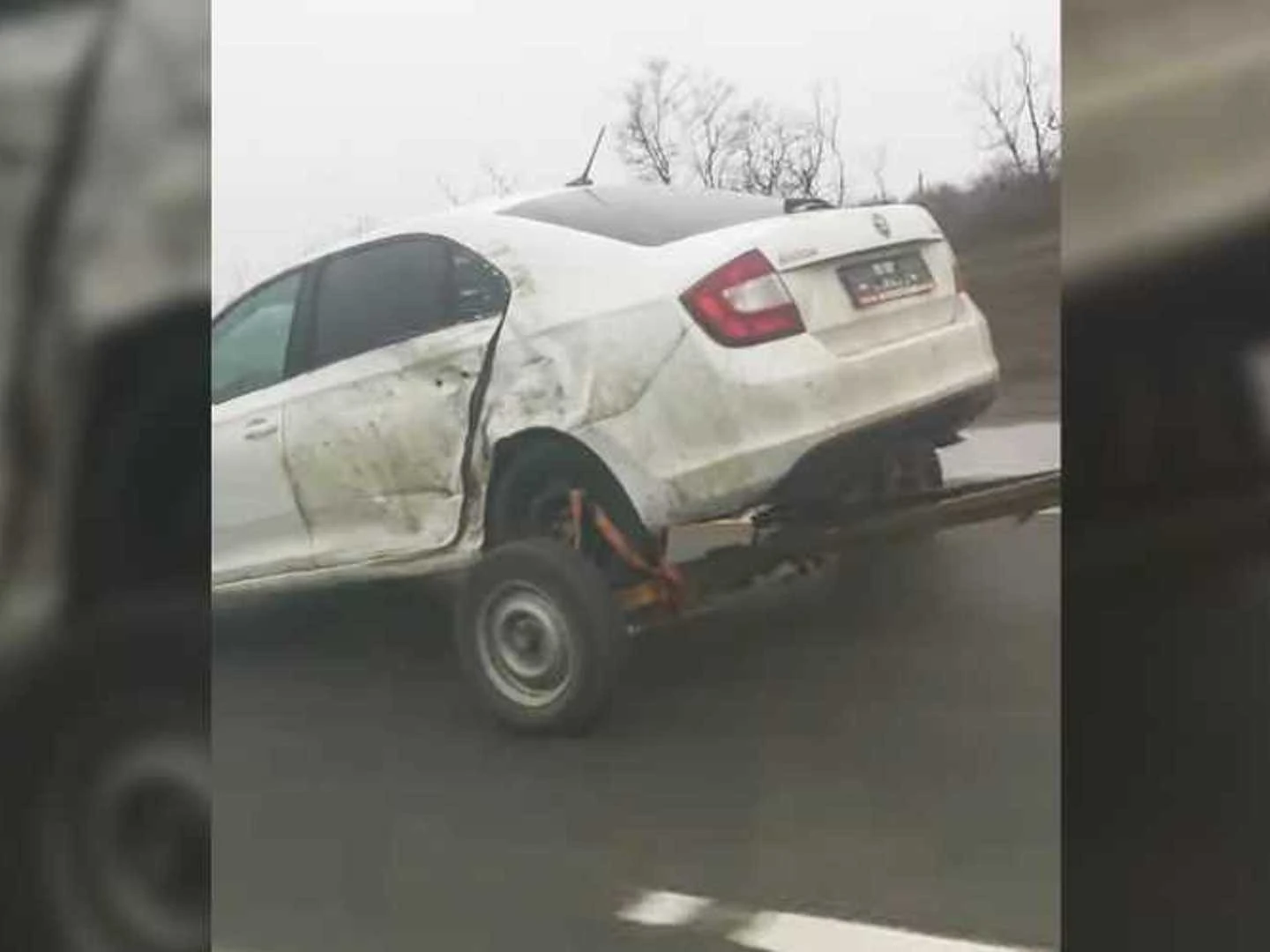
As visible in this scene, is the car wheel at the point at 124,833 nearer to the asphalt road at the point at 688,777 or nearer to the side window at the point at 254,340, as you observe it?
the asphalt road at the point at 688,777

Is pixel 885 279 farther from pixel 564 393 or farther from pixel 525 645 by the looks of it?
pixel 525 645

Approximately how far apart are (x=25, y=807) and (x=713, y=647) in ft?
5.85

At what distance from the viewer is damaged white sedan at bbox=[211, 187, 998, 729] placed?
9.23 ft

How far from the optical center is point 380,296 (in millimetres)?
3176

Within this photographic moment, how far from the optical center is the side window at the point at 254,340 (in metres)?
3.26

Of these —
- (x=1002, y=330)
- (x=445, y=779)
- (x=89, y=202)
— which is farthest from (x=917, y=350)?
(x=89, y=202)

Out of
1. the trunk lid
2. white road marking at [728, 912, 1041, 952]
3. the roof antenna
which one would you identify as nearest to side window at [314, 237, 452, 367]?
the roof antenna

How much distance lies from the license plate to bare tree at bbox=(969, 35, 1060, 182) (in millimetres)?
241

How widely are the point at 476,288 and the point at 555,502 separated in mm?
455

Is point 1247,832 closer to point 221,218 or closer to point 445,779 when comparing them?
point 445,779

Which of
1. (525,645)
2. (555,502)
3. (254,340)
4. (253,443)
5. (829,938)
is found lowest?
(829,938)

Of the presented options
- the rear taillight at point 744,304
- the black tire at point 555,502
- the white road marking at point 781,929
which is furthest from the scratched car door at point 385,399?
the white road marking at point 781,929

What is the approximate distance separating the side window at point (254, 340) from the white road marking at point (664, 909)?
1312 millimetres

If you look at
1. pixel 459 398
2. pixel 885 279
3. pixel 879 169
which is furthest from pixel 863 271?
pixel 459 398
